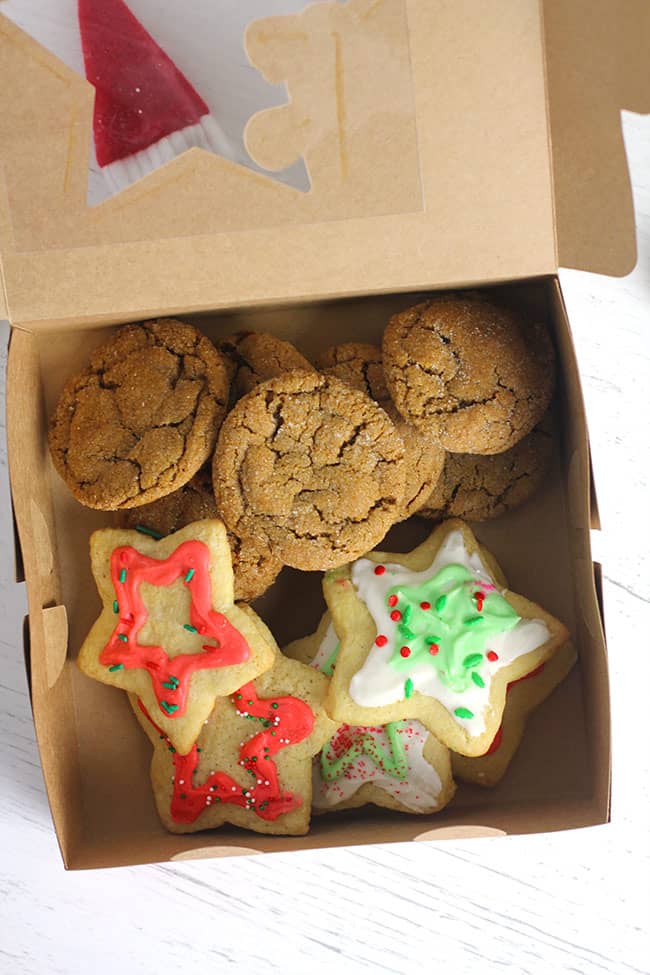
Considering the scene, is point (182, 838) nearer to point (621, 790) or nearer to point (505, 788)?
point (505, 788)

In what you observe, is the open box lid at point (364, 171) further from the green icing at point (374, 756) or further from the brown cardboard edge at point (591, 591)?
the green icing at point (374, 756)

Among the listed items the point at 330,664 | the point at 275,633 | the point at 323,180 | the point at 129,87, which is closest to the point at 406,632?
the point at 330,664

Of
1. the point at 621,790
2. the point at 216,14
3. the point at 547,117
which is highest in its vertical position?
the point at 216,14

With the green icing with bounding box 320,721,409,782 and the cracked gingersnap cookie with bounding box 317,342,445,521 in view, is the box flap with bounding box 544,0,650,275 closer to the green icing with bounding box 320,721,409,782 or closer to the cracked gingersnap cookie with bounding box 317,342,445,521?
the cracked gingersnap cookie with bounding box 317,342,445,521

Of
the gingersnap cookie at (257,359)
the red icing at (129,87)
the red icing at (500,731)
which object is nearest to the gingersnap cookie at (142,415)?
the gingersnap cookie at (257,359)

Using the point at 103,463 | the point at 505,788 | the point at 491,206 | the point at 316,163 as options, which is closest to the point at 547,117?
the point at 491,206

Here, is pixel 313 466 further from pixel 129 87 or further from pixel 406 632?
pixel 129 87
